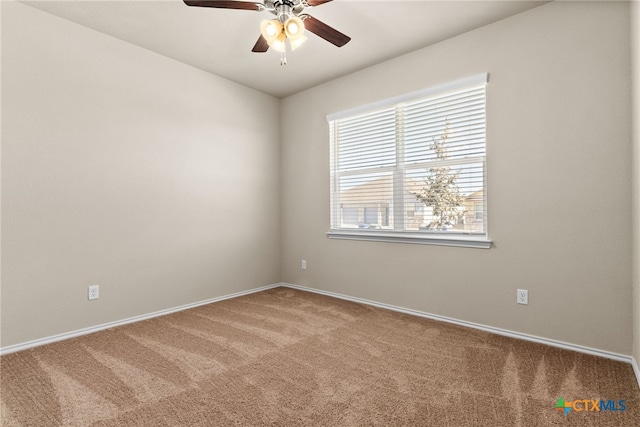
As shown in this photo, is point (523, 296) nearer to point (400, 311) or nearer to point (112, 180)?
point (400, 311)

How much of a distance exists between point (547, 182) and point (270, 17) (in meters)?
2.63

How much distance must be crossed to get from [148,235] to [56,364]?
4.32 ft

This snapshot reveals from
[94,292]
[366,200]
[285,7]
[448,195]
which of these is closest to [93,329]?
[94,292]

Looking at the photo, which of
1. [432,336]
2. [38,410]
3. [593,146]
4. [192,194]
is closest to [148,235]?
[192,194]

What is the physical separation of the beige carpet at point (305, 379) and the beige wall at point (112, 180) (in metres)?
0.42

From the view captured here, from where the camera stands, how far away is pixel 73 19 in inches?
108

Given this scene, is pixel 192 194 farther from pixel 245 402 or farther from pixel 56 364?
pixel 245 402

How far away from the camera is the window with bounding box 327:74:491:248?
9.70ft

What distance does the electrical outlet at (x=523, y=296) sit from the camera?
2.62 m

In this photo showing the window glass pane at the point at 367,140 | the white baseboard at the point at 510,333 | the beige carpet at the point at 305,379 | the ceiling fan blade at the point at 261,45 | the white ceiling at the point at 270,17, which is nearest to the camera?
the beige carpet at the point at 305,379

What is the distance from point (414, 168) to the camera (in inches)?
132

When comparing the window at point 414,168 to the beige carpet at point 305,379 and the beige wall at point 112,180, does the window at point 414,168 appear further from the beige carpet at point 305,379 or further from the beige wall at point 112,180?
the beige wall at point 112,180

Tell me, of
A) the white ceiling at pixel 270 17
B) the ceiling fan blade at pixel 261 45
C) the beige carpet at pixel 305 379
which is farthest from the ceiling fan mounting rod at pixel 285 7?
the beige carpet at pixel 305 379

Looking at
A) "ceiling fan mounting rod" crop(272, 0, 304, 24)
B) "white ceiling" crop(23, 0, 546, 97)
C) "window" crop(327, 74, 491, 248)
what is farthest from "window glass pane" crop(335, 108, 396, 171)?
"ceiling fan mounting rod" crop(272, 0, 304, 24)
